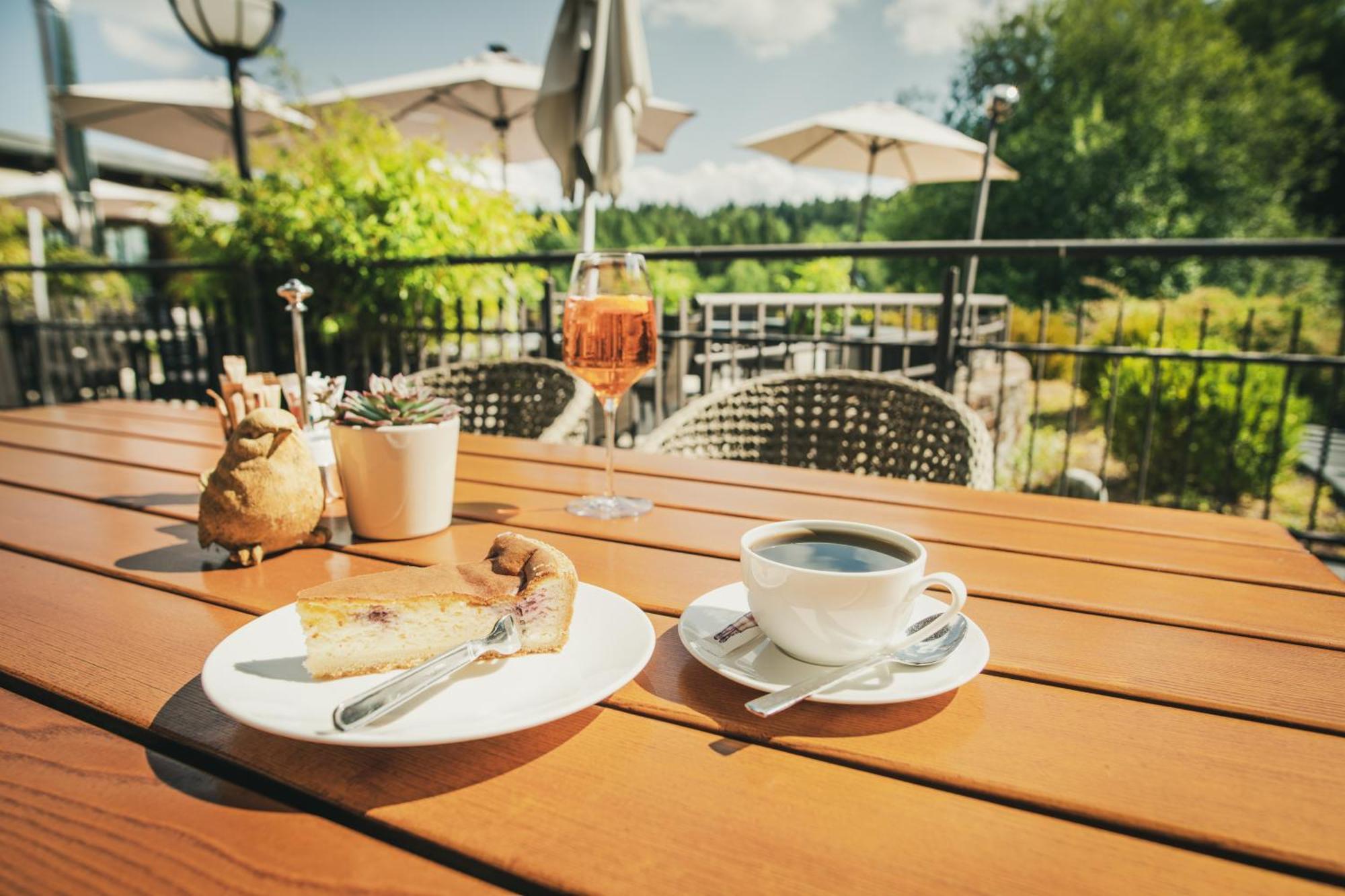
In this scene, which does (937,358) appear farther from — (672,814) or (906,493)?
(672,814)

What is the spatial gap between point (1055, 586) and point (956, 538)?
18 centimetres

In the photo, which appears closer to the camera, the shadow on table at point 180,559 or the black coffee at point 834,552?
the black coffee at point 834,552

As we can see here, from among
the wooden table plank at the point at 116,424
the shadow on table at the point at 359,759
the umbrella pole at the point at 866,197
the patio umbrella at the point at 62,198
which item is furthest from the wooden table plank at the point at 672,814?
the patio umbrella at the point at 62,198

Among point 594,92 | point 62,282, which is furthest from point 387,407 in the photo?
point 62,282

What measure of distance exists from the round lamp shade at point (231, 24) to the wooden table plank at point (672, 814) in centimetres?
470

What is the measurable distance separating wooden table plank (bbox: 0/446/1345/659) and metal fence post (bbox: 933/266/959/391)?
1.59 metres

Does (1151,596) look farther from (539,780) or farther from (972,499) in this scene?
(539,780)

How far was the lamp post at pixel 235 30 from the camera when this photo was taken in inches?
153

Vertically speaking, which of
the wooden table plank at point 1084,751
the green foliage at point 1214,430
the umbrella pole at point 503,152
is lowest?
the green foliage at point 1214,430

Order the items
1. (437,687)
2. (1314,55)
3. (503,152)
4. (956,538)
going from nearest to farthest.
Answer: (437,687) → (956,538) → (503,152) → (1314,55)

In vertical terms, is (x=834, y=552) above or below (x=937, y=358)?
below

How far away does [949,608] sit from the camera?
563mm

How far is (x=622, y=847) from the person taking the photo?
0.38 metres

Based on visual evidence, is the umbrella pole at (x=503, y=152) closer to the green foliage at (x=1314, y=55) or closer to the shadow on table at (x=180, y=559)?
the shadow on table at (x=180, y=559)
